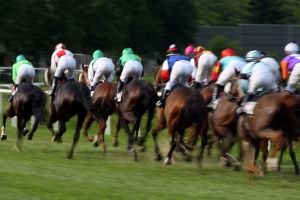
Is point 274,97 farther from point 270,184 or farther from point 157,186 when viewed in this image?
point 157,186

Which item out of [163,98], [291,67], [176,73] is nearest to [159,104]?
[163,98]

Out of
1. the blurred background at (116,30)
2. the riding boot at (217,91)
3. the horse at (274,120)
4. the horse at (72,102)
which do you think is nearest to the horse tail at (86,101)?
the horse at (72,102)

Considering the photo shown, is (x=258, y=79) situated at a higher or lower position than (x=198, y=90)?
higher

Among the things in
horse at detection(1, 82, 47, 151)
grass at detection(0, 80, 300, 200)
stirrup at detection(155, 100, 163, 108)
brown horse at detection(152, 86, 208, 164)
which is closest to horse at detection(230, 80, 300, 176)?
grass at detection(0, 80, 300, 200)

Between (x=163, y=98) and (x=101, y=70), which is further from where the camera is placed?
(x=101, y=70)

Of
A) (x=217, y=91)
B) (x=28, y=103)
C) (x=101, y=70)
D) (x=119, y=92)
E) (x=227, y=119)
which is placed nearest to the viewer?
(x=227, y=119)

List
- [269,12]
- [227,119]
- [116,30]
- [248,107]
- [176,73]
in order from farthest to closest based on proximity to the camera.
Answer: [269,12], [116,30], [176,73], [227,119], [248,107]

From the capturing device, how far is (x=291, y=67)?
57.5 feet

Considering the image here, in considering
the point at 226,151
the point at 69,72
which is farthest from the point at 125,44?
the point at 226,151

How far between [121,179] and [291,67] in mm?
4740

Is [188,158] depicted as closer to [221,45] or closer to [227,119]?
[227,119]

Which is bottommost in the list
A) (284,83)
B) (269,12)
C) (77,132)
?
(77,132)

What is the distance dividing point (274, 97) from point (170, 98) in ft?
9.37

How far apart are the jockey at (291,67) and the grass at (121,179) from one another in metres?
1.64
